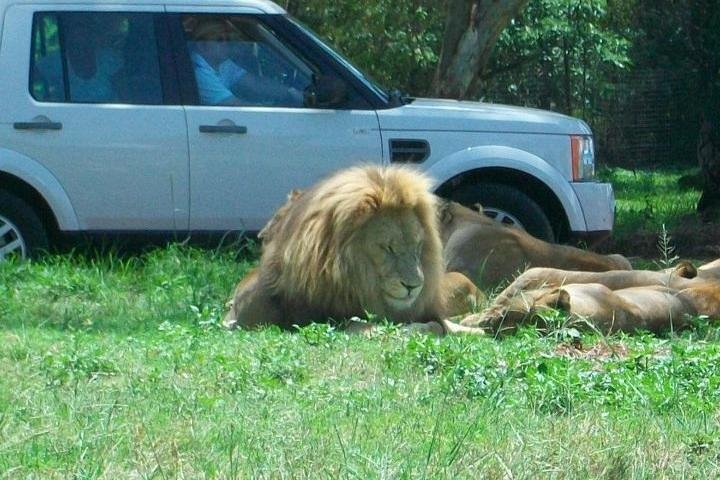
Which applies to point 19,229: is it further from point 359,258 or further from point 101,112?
point 359,258

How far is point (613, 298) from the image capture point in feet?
23.6

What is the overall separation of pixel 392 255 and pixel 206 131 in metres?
2.92

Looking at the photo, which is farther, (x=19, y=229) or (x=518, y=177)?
(x=518, y=177)

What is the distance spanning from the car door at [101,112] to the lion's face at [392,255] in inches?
113

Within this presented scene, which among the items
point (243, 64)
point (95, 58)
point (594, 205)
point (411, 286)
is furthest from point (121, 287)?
point (594, 205)

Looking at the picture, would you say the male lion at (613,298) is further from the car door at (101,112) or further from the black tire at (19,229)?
the black tire at (19,229)

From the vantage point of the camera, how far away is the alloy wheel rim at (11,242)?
942 centimetres

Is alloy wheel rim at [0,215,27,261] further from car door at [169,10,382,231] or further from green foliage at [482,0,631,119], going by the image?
green foliage at [482,0,631,119]

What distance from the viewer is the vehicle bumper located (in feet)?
31.8

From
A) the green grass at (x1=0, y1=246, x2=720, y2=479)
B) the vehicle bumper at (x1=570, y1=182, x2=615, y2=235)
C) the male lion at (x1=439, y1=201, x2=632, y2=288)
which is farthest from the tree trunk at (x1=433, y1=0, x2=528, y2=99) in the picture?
the green grass at (x1=0, y1=246, x2=720, y2=479)

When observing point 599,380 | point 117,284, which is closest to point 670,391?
point 599,380

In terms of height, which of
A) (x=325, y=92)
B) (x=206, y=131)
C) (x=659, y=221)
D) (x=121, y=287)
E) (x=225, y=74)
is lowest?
(x=659, y=221)

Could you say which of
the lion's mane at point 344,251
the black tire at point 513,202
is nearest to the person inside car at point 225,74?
the black tire at point 513,202

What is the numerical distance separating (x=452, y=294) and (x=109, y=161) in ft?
9.31
